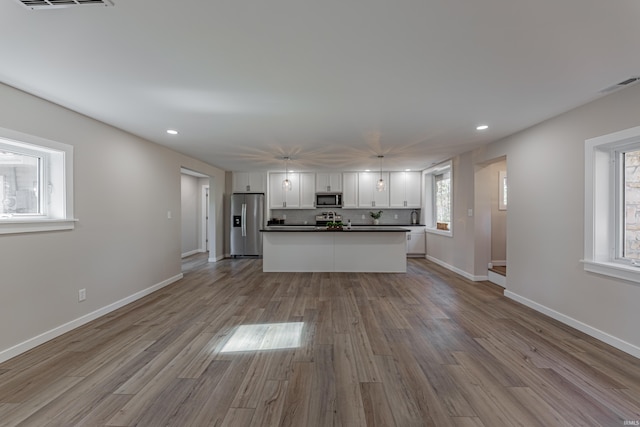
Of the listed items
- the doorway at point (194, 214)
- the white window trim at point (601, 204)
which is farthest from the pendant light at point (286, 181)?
the white window trim at point (601, 204)

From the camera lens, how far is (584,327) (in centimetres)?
285

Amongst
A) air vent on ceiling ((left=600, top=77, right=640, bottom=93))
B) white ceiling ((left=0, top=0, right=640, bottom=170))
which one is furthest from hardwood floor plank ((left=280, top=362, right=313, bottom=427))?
air vent on ceiling ((left=600, top=77, right=640, bottom=93))

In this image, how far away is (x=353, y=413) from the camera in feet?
5.63

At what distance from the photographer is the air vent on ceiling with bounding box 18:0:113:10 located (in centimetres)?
144

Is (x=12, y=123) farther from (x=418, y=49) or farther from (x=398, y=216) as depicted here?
(x=398, y=216)

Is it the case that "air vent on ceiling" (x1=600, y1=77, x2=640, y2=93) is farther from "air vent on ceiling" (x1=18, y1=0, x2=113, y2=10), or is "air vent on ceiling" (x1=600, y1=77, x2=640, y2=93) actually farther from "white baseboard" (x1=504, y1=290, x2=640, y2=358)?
"air vent on ceiling" (x1=18, y1=0, x2=113, y2=10)

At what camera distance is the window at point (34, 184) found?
2486mm

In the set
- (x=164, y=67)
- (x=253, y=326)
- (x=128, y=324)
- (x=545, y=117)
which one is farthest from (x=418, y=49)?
(x=128, y=324)

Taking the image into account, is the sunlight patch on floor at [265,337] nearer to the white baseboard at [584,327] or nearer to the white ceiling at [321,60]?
the white ceiling at [321,60]

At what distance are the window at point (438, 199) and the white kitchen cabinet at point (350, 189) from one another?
1.86m

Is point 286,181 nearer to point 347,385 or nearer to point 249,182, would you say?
point 249,182

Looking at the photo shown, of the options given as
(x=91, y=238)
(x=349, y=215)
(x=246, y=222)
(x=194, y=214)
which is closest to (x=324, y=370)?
(x=91, y=238)

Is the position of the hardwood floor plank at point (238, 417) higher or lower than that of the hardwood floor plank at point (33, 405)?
higher

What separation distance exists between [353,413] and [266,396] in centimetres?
61
